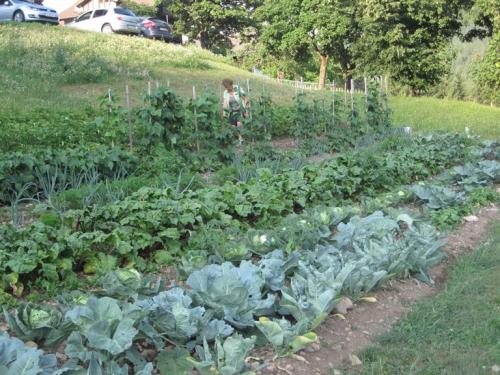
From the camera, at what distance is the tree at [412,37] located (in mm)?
24812

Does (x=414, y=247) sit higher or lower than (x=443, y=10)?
lower

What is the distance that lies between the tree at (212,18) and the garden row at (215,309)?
113 ft

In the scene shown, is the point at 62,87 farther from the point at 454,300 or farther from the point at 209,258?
the point at 454,300

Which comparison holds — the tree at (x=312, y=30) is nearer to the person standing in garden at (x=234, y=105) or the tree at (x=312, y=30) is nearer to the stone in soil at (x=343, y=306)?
the person standing in garden at (x=234, y=105)

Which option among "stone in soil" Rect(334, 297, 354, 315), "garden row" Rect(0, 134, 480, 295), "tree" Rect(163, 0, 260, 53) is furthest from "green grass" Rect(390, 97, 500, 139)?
"tree" Rect(163, 0, 260, 53)

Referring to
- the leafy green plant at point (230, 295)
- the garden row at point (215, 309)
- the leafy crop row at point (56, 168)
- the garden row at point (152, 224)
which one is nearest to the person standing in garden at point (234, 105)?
the leafy crop row at point (56, 168)

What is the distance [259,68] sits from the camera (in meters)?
42.2

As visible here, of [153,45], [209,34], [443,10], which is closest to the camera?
[153,45]

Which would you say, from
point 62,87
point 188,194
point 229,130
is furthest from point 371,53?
point 188,194

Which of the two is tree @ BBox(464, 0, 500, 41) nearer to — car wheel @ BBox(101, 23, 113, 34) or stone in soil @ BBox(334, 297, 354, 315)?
car wheel @ BBox(101, 23, 113, 34)

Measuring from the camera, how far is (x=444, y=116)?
19250mm

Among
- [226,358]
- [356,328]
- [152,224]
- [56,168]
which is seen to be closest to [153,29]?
[56,168]

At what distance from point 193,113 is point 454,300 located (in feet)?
19.0

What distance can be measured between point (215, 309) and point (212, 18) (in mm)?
37175
